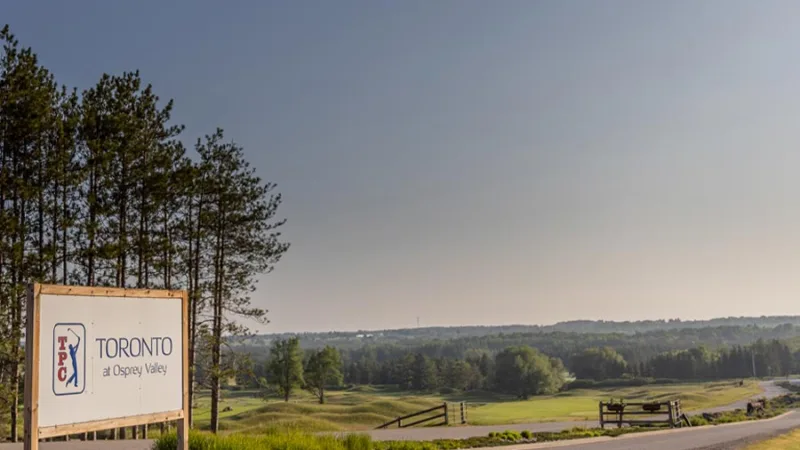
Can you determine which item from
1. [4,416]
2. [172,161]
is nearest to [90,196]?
[172,161]

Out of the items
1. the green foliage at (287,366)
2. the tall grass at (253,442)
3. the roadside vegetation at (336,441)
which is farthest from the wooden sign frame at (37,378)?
the green foliage at (287,366)

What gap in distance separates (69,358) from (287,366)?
239ft

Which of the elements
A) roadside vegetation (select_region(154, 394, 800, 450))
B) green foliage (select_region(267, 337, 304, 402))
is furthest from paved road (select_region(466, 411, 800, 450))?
green foliage (select_region(267, 337, 304, 402))

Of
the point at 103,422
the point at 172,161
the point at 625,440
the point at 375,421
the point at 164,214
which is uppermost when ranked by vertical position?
the point at 172,161

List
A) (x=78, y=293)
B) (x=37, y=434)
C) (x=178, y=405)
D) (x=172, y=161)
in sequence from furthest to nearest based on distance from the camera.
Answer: (x=172, y=161) < (x=178, y=405) < (x=78, y=293) < (x=37, y=434)

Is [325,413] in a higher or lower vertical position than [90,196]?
lower

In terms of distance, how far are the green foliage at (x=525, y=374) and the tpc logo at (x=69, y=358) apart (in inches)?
4256

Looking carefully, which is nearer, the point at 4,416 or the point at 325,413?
the point at 4,416

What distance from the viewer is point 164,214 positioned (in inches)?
1168

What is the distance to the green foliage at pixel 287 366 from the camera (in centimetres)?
8044

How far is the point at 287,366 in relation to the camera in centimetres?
8050

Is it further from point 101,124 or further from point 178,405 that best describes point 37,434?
point 101,124

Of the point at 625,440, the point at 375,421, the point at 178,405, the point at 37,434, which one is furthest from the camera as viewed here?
the point at 375,421

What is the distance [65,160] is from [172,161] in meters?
5.03
